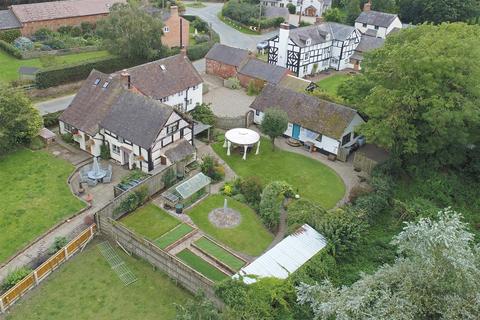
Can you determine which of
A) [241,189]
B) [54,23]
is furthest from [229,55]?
[241,189]

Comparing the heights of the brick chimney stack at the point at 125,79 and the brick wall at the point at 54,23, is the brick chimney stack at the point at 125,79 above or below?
above

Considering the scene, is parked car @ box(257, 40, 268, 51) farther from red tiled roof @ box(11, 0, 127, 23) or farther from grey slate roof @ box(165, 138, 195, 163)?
grey slate roof @ box(165, 138, 195, 163)

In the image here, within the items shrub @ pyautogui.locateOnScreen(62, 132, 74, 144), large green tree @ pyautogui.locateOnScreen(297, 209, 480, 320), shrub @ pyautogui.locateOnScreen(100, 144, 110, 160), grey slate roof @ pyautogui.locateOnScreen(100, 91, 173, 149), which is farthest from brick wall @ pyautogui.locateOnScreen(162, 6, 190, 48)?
large green tree @ pyautogui.locateOnScreen(297, 209, 480, 320)

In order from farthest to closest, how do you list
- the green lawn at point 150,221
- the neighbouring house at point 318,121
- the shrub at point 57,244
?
the neighbouring house at point 318,121 < the green lawn at point 150,221 < the shrub at point 57,244

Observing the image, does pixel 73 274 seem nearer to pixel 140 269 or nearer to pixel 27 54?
pixel 140 269

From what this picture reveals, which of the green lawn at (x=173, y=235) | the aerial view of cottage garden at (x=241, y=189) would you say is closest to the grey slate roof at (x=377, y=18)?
the aerial view of cottage garden at (x=241, y=189)

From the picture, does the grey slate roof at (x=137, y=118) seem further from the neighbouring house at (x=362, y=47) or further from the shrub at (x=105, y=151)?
the neighbouring house at (x=362, y=47)
